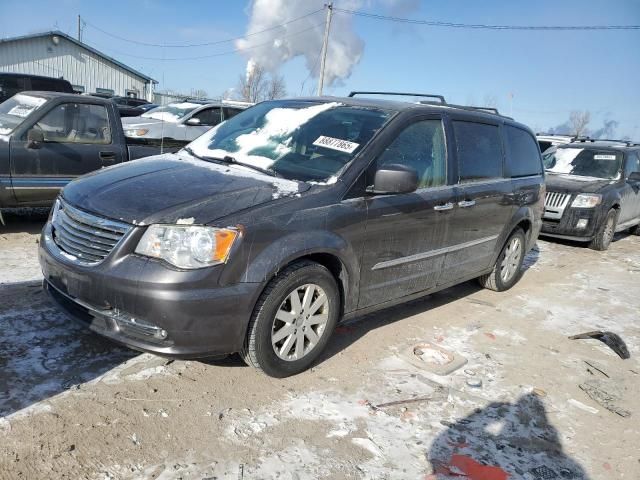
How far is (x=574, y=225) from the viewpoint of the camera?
8570 mm

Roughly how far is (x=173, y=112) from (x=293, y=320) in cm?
1125

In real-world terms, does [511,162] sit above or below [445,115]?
below

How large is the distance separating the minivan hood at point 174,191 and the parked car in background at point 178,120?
6.65 m

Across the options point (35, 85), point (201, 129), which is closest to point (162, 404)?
point (201, 129)

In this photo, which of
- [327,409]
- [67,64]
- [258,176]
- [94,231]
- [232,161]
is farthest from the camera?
[67,64]

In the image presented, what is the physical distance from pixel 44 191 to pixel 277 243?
4257 mm

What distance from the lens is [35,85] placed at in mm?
15648

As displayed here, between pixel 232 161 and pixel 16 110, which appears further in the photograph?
pixel 16 110

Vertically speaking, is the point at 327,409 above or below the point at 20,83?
below

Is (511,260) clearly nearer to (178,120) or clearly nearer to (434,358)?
(434,358)

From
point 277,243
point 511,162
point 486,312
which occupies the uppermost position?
point 511,162

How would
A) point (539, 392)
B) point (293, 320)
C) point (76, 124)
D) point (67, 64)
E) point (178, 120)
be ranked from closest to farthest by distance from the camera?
point (293, 320), point (539, 392), point (76, 124), point (178, 120), point (67, 64)

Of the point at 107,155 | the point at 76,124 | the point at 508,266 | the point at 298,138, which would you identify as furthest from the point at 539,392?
the point at 76,124

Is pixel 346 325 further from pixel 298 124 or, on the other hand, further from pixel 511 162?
pixel 511 162
